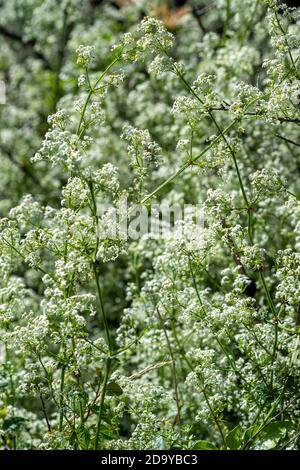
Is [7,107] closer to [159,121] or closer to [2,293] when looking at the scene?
[159,121]

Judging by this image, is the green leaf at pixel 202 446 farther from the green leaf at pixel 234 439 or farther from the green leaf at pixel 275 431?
the green leaf at pixel 275 431

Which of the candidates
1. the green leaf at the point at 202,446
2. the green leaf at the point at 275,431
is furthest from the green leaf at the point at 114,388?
the green leaf at the point at 275,431

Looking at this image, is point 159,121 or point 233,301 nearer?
point 233,301

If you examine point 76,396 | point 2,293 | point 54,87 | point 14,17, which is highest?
point 14,17

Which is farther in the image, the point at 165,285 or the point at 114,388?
the point at 165,285

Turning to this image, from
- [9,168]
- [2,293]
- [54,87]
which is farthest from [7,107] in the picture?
[2,293]

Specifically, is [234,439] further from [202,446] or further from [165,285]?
[165,285]

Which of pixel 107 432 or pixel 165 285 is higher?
pixel 165 285

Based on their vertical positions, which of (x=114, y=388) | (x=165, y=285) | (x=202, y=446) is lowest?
(x=202, y=446)

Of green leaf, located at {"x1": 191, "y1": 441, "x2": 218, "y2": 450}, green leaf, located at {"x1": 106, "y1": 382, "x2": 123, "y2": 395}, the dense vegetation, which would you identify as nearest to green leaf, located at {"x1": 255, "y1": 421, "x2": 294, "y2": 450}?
the dense vegetation

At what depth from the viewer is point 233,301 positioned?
9.01 ft

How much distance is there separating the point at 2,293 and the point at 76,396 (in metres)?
0.54

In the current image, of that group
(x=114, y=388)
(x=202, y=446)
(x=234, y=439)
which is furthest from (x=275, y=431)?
(x=114, y=388)

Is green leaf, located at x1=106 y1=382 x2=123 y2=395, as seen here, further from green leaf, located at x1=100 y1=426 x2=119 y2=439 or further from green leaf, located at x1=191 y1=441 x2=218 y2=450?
green leaf, located at x1=191 y1=441 x2=218 y2=450
